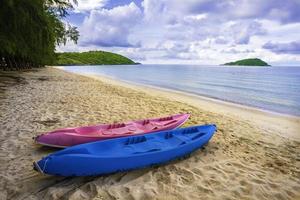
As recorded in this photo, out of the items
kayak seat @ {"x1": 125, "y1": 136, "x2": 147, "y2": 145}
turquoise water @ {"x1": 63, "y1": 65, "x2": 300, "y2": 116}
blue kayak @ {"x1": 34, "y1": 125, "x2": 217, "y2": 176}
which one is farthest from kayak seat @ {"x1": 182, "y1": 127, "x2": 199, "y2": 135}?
turquoise water @ {"x1": 63, "y1": 65, "x2": 300, "y2": 116}

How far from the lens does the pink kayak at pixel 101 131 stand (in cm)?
651

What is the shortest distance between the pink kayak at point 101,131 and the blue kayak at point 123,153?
82 centimetres

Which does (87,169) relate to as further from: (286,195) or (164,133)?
(286,195)

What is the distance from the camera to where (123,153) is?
5570 mm

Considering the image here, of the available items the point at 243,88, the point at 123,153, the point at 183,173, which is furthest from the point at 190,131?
the point at 243,88

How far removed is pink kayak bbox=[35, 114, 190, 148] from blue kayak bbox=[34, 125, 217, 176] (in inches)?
32.2

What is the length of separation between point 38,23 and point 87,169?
13.3 m

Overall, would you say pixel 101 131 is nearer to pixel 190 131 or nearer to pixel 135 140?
pixel 135 140

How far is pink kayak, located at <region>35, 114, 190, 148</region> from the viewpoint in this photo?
651 cm

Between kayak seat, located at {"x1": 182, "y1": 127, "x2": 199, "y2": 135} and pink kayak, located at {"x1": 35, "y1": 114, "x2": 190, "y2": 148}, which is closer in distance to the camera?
pink kayak, located at {"x1": 35, "y1": 114, "x2": 190, "y2": 148}

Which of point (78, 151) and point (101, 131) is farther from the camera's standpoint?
point (101, 131)

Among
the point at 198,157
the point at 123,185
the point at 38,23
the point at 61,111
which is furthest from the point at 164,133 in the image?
the point at 38,23

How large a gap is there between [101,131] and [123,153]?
1926 mm

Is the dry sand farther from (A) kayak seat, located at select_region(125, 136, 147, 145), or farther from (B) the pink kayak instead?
(A) kayak seat, located at select_region(125, 136, 147, 145)
